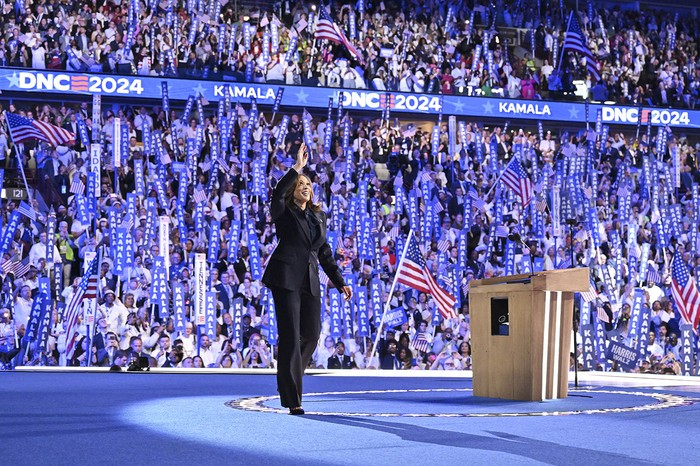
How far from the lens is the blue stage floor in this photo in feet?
14.2

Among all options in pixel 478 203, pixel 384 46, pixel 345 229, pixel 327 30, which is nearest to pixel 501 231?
pixel 478 203

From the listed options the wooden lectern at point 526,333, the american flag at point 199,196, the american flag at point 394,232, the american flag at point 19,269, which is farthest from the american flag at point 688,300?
the american flag at point 19,269

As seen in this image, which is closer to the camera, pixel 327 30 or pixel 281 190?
pixel 281 190

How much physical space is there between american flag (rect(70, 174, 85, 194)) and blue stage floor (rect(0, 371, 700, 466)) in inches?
363

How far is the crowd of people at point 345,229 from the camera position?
15.6 metres

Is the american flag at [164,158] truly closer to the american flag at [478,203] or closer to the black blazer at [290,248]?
the american flag at [478,203]

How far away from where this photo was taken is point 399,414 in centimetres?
650

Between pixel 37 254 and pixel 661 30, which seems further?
pixel 661 30

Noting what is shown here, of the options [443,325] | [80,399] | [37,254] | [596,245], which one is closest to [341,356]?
[443,325]

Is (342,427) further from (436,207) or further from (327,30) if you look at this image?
(327,30)

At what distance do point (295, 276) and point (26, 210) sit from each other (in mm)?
11707

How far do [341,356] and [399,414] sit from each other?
9.43m

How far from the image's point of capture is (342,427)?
555 centimetres

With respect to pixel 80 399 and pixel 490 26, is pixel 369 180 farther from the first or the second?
pixel 80 399
